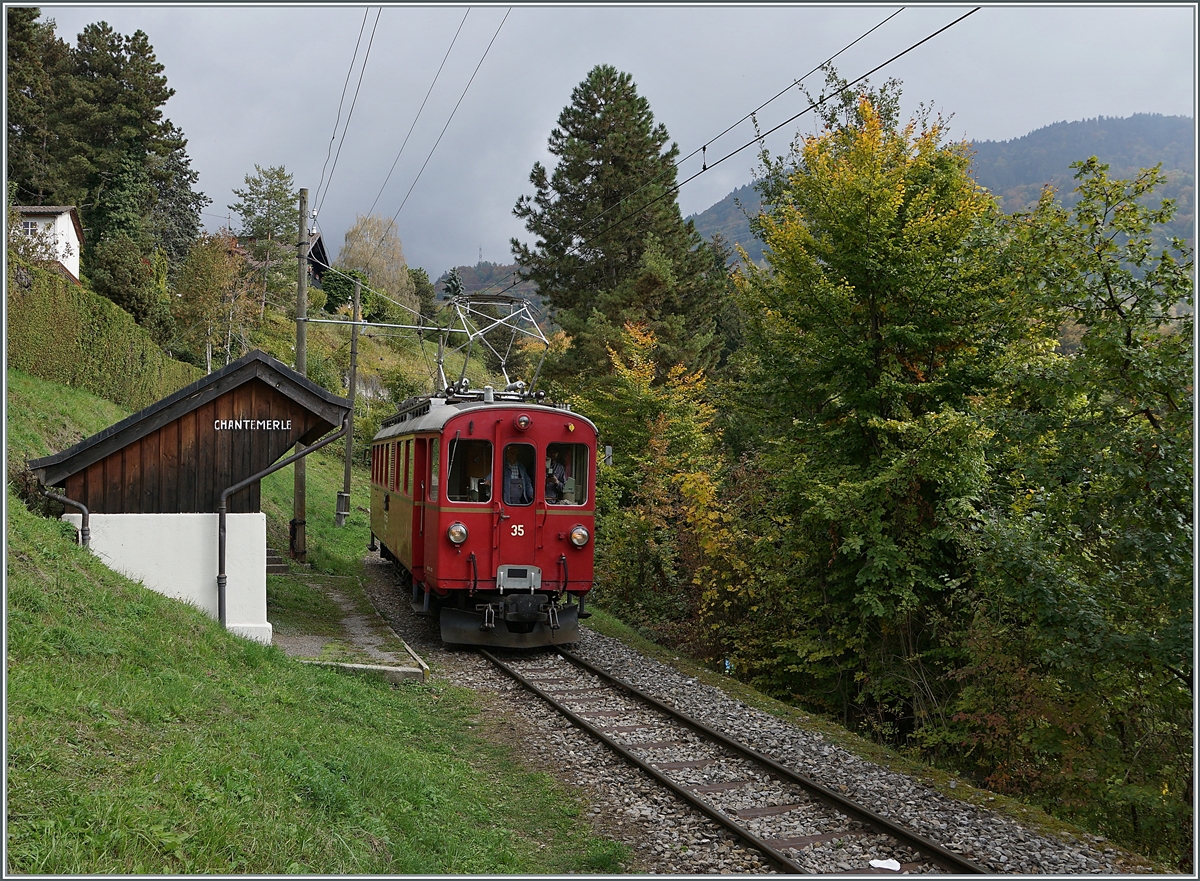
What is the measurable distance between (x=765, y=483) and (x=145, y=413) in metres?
9.25

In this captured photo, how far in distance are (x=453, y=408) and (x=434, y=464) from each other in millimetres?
852

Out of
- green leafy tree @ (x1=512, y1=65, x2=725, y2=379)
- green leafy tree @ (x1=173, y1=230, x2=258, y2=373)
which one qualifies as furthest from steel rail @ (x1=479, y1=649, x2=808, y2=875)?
green leafy tree @ (x1=173, y1=230, x2=258, y2=373)

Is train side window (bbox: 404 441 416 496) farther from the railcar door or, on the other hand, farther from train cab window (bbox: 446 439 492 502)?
the railcar door

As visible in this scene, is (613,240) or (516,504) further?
(613,240)

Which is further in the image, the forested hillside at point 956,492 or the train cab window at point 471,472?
the train cab window at point 471,472

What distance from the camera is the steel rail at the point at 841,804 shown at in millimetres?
5684

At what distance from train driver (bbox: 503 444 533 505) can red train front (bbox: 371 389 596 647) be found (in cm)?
1

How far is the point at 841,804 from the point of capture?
22.0 feet

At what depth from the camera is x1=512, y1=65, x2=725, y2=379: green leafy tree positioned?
27469mm

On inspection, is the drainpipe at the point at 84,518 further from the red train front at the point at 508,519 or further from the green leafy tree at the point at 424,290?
the green leafy tree at the point at 424,290

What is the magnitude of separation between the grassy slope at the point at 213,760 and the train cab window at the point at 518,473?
3507 millimetres

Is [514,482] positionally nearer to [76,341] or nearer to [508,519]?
[508,519]

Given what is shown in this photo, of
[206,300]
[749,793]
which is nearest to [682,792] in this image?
[749,793]

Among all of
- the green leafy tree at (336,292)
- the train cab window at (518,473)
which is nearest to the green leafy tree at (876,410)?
the train cab window at (518,473)
